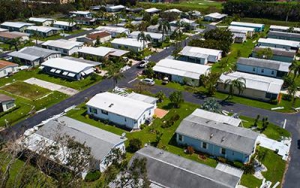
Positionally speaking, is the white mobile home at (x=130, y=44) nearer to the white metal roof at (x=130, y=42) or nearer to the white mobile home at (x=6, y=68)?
the white metal roof at (x=130, y=42)

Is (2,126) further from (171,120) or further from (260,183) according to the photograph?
(260,183)

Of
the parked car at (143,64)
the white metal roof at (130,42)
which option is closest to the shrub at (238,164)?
the parked car at (143,64)

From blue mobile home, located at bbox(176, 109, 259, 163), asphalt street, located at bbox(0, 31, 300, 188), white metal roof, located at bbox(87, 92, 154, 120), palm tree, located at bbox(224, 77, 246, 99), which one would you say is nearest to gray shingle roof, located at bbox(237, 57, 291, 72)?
palm tree, located at bbox(224, 77, 246, 99)

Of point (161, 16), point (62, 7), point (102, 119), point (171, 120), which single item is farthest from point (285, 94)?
point (62, 7)

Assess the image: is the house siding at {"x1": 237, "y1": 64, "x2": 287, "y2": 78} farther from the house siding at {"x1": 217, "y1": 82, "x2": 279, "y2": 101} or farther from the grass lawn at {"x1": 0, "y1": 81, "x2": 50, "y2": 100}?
the grass lawn at {"x1": 0, "y1": 81, "x2": 50, "y2": 100}

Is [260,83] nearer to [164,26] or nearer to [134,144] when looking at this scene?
[134,144]

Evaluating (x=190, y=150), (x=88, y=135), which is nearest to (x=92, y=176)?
(x=88, y=135)
